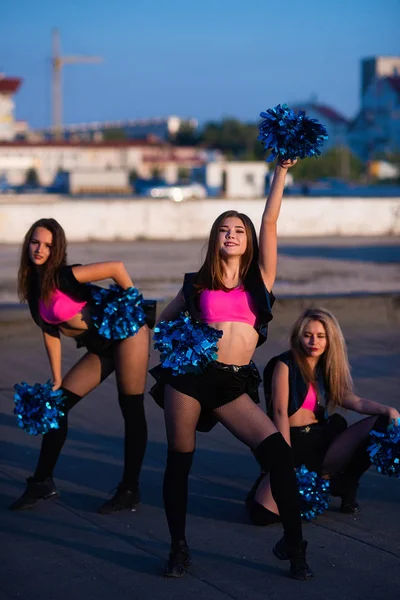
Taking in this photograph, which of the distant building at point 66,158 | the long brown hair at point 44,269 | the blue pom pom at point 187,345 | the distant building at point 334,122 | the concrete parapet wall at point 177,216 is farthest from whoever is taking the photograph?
the distant building at point 334,122

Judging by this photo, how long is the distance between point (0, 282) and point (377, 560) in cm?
1311

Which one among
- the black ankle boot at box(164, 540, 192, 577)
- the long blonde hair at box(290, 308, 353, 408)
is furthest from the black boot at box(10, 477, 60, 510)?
the long blonde hair at box(290, 308, 353, 408)

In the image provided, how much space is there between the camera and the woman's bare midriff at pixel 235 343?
4730 mm

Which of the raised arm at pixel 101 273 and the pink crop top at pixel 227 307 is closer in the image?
the pink crop top at pixel 227 307

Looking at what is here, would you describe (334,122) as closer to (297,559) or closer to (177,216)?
(177,216)

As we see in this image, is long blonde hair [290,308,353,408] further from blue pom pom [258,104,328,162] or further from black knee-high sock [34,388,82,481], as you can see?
black knee-high sock [34,388,82,481]

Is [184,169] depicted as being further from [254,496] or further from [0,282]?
[254,496]

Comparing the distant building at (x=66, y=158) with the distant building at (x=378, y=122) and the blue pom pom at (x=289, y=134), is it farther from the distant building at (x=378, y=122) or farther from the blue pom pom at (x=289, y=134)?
the blue pom pom at (x=289, y=134)

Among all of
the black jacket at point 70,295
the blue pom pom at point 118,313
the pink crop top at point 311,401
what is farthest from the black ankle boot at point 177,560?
the black jacket at point 70,295

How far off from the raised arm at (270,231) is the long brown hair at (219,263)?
43 millimetres

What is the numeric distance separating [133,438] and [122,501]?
0.35m

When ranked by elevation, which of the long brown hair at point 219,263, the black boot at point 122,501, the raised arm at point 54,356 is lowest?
the black boot at point 122,501

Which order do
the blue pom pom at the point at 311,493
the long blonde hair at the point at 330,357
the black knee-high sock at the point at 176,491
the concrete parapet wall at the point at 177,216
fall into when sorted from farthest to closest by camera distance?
the concrete parapet wall at the point at 177,216 → the long blonde hair at the point at 330,357 → the blue pom pom at the point at 311,493 → the black knee-high sock at the point at 176,491

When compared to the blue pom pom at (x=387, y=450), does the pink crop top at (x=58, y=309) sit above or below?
above
